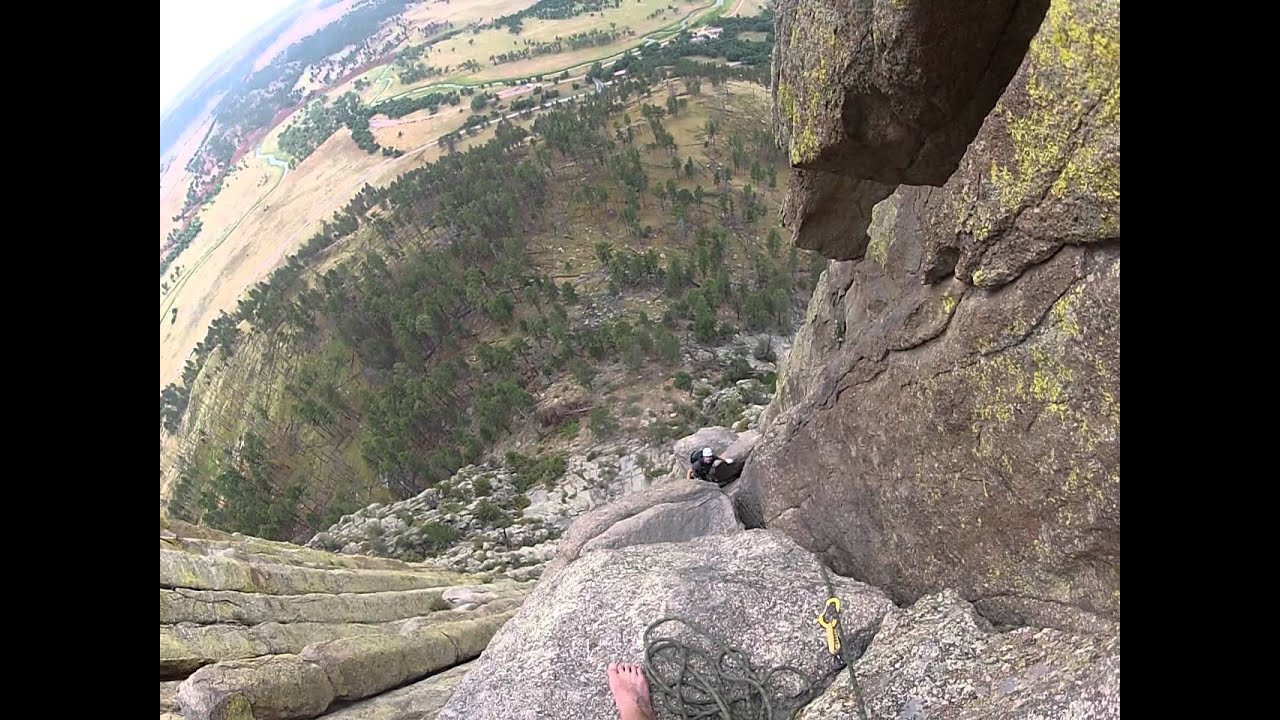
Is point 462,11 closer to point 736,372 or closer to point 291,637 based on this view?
point 736,372

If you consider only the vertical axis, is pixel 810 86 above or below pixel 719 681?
above

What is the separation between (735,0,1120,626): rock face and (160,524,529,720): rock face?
14.1ft

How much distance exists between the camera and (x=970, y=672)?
3.97 metres

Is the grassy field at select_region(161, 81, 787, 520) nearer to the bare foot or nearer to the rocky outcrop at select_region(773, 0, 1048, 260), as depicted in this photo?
the bare foot

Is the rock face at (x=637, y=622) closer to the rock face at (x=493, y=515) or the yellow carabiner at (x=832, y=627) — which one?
the yellow carabiner at (x=832, y=627)

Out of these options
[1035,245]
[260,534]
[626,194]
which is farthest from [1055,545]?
[626,194]

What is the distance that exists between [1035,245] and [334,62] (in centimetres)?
19583

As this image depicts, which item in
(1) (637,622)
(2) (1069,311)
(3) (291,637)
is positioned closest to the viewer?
(2) (1069,311)

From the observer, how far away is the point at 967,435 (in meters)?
4.57

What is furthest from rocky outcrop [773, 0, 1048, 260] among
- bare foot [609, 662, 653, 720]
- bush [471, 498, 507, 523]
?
bush [471, 498, 507, 523]

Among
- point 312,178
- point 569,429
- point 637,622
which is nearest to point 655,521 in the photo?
point 637,622

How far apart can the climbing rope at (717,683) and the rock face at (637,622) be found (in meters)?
0.11

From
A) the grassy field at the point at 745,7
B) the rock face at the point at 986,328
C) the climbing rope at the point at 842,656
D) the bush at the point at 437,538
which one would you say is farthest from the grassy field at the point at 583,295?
the grassy field at the point at 745,7

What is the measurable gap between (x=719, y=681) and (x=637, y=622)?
2.76ft
